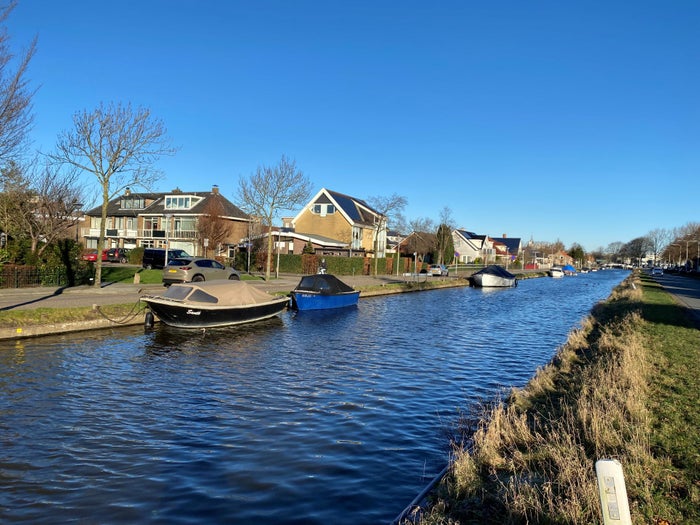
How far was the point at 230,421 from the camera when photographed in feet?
33.8

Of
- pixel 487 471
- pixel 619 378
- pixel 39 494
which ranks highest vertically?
pixel 619 378

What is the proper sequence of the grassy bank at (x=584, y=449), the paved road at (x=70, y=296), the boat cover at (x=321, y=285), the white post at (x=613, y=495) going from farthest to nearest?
the boat cover at (x=321, y=285) → the paved road at (x=70, y=296) → the grassy bank at (x=584, y=449) → the white post at (x=613, y=495)

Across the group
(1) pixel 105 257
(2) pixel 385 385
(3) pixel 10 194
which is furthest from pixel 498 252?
(2) pixel 385 385

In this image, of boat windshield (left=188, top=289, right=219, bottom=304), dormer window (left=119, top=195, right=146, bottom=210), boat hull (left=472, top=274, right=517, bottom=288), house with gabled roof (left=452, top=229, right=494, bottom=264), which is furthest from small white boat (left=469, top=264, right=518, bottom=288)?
house with gabled roof (left=452, top=229, right=494, bottom=264)

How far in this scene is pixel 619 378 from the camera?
35.1 feet

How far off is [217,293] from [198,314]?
3.85 feet

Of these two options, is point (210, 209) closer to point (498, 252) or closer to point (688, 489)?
point (688, 489)

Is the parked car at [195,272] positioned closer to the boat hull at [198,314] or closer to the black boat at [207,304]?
the black boat at [207,304]

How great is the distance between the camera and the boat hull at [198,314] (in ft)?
65.2

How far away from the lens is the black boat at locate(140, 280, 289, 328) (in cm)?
2003

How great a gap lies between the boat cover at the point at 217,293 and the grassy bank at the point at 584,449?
493 inches

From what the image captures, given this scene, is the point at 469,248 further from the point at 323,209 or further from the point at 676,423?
the point at 676,423

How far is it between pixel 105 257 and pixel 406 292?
3622 centimetres

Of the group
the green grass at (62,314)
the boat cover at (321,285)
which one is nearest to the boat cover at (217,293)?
the green grass at (62,314)
